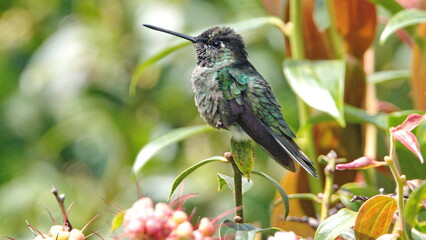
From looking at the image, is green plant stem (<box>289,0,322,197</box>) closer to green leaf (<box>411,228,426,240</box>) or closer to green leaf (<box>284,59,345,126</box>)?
green leaf (<box>284,59,345,126</box>)

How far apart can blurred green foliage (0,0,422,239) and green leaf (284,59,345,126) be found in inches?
74.2

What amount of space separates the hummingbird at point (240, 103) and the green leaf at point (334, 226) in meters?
0.44

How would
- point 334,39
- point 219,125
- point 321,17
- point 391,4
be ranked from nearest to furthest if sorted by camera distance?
point 219,125, point 391,4, point 334,39, point 321,17

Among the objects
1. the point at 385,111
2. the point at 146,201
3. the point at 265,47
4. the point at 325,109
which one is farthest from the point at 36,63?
the point at 146,201

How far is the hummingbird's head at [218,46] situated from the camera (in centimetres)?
233

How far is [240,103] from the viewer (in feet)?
6.96

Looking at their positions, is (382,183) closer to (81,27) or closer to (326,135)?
(326,135)

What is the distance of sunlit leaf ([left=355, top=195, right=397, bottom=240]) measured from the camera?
54.8 inches

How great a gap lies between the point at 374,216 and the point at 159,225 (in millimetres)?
410

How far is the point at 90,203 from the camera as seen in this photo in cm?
414

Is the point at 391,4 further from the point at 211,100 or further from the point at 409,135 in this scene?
the point at 409,135

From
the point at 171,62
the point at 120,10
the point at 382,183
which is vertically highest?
the point at 120,10

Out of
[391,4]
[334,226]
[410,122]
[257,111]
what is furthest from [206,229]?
[391,4]

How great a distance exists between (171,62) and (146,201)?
323cm
